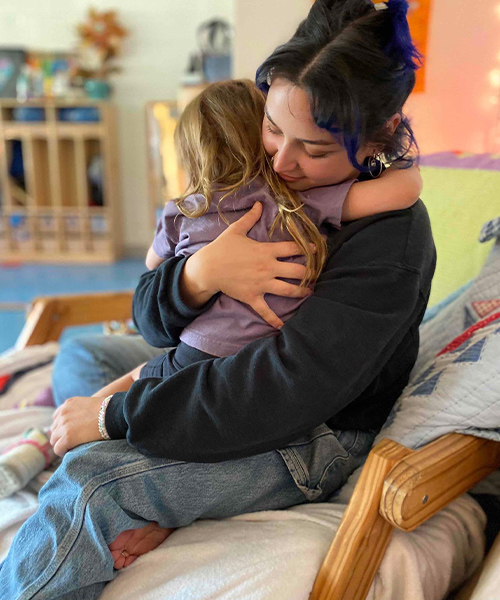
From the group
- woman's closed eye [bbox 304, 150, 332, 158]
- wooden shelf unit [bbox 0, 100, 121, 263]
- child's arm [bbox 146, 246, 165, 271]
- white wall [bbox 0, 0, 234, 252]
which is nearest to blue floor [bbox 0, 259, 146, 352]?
wooden shelf unit [bbox 0, 100, 121, 263]

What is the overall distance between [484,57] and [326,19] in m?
0.95

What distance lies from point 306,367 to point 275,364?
0.04 metres

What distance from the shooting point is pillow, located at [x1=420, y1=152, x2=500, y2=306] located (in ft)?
3.69

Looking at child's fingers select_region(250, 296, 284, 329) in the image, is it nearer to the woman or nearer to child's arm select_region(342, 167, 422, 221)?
the woman

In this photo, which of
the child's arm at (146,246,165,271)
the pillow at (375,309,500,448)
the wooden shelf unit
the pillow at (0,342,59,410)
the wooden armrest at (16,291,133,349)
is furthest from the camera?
the wooden shelf unit

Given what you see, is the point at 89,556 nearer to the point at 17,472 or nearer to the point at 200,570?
the point at 200,570

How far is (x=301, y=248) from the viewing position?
0.74 metres

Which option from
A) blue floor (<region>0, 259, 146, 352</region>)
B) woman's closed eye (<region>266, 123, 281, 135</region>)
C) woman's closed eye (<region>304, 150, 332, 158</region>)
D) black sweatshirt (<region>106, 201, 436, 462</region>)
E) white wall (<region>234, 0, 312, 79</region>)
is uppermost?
white wall (<region>234, 0, 312, 79</region>)

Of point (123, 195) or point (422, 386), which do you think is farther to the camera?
point (123, 195)

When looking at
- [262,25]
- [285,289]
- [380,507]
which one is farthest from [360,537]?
[262,25]

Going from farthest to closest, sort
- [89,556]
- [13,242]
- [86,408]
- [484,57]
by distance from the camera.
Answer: [13,242] < [484,57] < [86,408] < [89,556]

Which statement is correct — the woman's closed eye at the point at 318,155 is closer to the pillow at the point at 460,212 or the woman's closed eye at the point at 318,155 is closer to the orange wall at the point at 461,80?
the pillow at the point at 460,212

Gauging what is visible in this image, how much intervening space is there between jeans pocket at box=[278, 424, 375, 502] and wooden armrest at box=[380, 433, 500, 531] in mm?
131

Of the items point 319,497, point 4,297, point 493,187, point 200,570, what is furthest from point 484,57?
point 4,297
